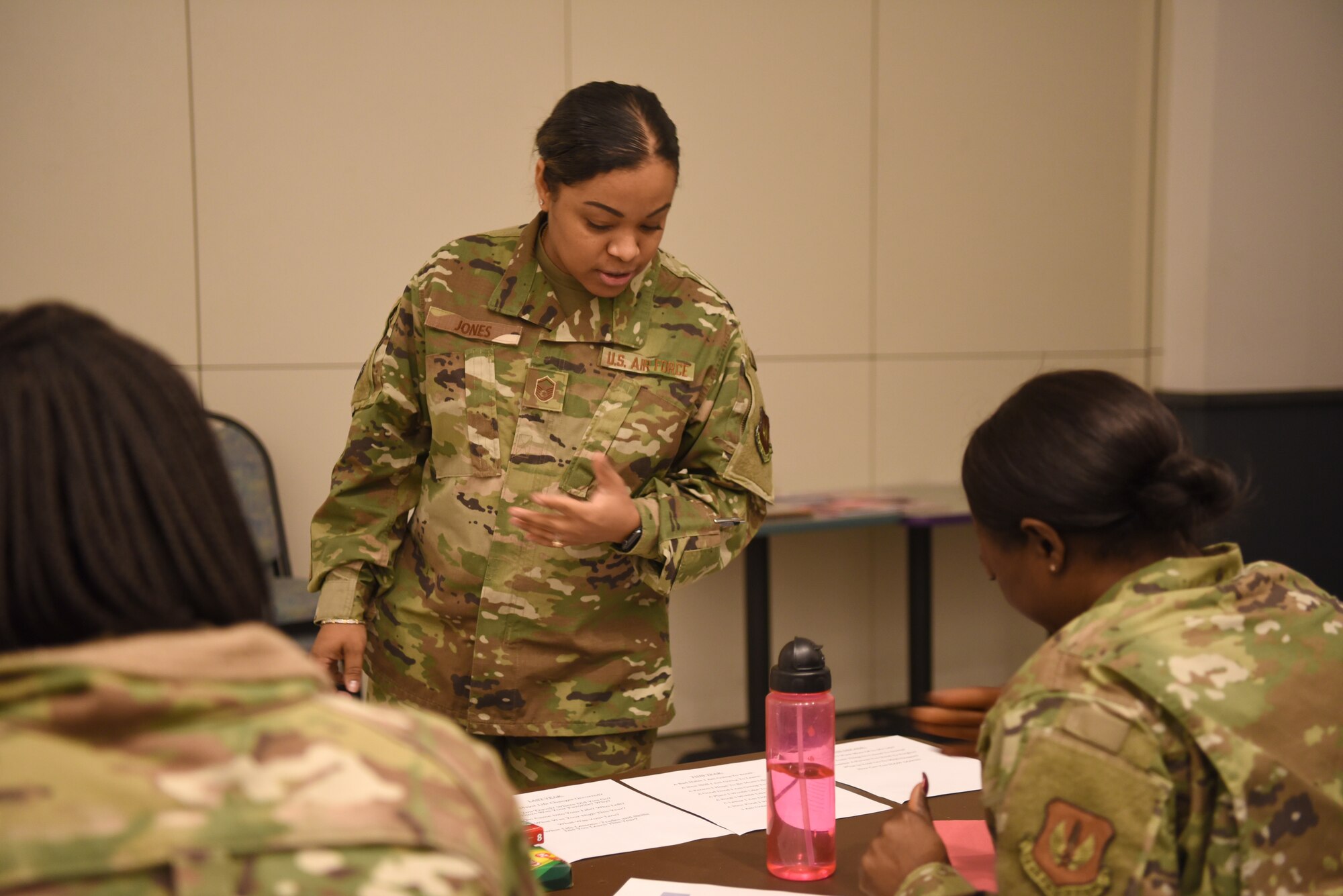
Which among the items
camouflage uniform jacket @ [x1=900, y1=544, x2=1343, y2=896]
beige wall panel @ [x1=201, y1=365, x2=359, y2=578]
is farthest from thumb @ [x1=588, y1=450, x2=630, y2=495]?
beige wall panel @ [x1=201, y1=365, x2=359, y2=578]

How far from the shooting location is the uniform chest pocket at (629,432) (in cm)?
185

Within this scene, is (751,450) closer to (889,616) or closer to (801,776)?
(801,776)

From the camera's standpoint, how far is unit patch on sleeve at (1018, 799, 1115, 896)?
103cm

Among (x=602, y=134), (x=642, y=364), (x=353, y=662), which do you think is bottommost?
(x=353, y=662)

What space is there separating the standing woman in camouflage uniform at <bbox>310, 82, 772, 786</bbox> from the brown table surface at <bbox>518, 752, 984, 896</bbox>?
47 centimetres

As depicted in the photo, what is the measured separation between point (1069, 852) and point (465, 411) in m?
1.11

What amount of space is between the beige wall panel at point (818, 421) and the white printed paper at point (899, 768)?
2388mm

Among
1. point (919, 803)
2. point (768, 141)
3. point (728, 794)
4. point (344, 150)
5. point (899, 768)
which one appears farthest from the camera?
point (768, 141)

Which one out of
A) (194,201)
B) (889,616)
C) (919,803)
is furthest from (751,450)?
(889,616)

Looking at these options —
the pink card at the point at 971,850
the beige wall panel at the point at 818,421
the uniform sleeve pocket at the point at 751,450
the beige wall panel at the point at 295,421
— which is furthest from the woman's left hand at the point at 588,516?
the beige wall panel at the point at 818,421

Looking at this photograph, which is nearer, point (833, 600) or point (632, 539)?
point (632, 539)

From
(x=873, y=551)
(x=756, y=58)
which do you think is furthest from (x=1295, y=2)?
(x=873, y=551)

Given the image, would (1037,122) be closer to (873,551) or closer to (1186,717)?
(873,551)

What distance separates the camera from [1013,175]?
178 inches
